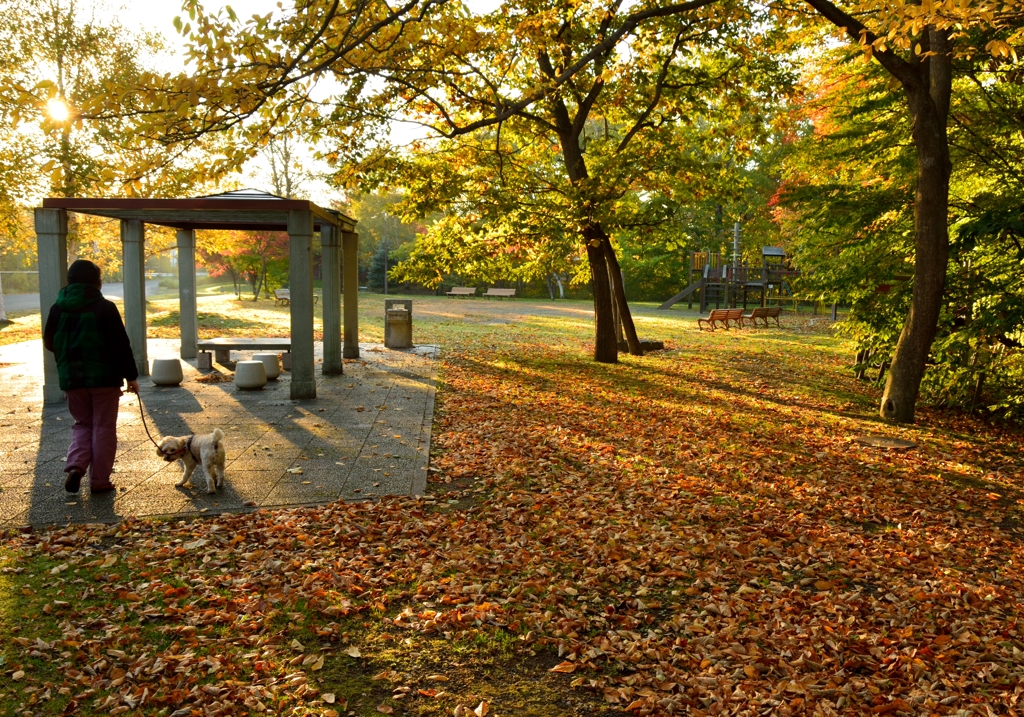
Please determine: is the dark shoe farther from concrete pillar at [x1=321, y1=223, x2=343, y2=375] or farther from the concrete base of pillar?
concrete pillar at [x1=321, y1=223, x2=343, y2=375]

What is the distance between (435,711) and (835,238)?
11.9m

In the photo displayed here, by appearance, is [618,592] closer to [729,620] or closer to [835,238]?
[729,620]

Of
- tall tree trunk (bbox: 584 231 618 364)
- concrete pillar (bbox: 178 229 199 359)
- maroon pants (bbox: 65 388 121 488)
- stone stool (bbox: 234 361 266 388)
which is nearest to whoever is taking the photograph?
maroon pants (bbox: 65 388 121 488)

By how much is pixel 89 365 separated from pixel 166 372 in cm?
591

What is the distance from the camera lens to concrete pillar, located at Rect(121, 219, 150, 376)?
39.5ft

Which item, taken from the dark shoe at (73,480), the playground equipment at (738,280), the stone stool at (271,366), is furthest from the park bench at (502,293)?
the dark shoe at (73,480)

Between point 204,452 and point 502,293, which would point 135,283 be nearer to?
point 204,452

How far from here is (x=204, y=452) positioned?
6.20 metres

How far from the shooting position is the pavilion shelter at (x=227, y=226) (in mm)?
10000

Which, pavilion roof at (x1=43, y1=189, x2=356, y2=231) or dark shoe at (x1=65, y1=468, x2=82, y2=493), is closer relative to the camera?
dark shoe at (x1=65, y1=468, x2=82, y2=493)

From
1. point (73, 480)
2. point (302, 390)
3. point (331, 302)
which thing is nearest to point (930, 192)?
point (302, 390)

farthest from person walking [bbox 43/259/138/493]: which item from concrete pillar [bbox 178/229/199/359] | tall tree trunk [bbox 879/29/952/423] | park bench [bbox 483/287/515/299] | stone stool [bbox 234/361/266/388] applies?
park bench [bbox 483/287/515/299]

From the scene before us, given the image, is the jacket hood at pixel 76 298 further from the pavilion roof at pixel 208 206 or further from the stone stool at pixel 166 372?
the stone stool at pixel 166 372

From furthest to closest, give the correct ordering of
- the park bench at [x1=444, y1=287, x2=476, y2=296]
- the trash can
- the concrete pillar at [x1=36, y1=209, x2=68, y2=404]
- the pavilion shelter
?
1. the park bench at [x1=444, y1=287, x2=476, y2=296]
2. the trash can
3. the pavilion shelter
4. the concrete pillar at [x1=36, y1=209, x2=68, y2=404]
